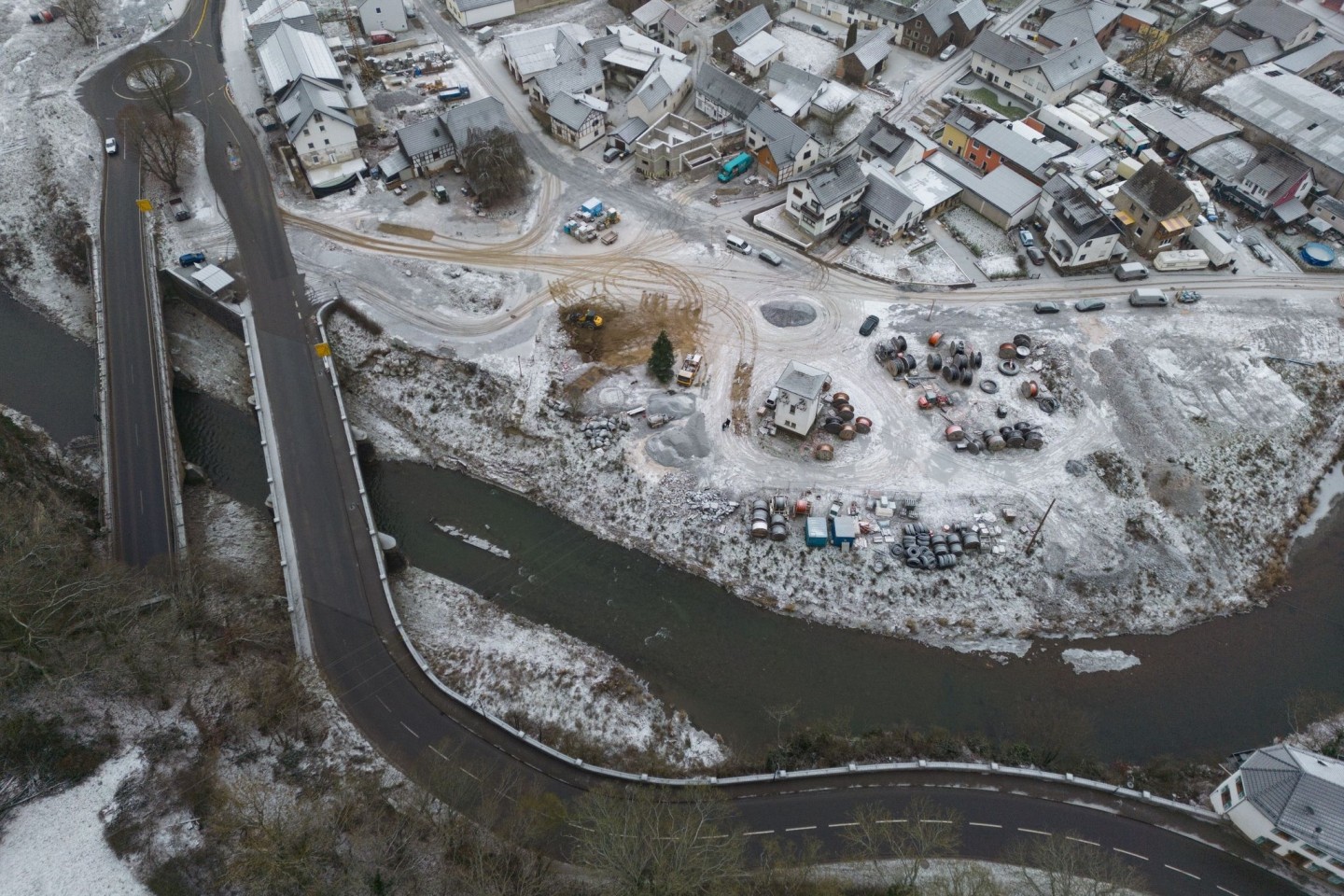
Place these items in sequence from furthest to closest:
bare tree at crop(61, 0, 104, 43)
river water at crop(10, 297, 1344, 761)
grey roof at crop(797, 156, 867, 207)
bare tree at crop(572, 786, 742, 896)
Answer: bare tree at crop(61, 0, 104, 43) < grey roof at crop(797, 156, 867, 207) < river water at crop(10, 297, 1344, 761) < bare tree at crop(572, 786, 742, 896)

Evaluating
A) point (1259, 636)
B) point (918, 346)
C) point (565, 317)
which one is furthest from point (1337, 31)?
point (565, 317)

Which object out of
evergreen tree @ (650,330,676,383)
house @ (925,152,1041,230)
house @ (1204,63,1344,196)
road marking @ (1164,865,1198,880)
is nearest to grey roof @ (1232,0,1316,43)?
house @ (1204,63,1344,196)

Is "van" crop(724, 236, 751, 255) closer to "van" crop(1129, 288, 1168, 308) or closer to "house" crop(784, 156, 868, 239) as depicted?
"house" crop(784, 156, 868, 239)

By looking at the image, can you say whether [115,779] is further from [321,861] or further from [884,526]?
[884,526]

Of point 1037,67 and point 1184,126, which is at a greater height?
point 1037,67

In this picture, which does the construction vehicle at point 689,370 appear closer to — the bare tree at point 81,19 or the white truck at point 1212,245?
the white truck at point 1212,245

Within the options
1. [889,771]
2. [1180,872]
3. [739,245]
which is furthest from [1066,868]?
[739,245]

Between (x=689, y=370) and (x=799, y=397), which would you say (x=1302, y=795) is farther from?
(x=689, y=370)

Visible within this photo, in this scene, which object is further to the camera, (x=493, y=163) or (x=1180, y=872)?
(x=493, y=163)
